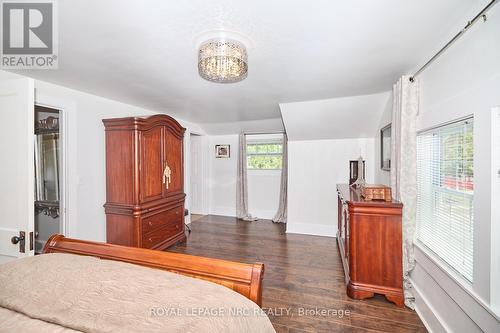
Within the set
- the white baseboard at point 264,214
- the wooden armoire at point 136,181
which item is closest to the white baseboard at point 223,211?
the white baseboard at point 264,214

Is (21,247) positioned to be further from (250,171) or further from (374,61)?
(250,171)

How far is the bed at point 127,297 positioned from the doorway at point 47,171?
2.30 metres

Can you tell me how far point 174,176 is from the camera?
3543 mm

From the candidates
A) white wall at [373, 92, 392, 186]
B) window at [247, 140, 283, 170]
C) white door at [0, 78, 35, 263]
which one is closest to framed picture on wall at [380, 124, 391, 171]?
white wall at [373, 92, 392, 186]

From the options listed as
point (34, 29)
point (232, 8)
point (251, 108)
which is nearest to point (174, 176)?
point (251, 108)

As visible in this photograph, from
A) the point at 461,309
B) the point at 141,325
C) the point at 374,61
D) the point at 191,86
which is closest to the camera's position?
the point at 141,325

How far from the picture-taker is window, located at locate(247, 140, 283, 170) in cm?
527

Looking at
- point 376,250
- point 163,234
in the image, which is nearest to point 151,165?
point 163,234

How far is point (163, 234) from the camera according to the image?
325 centimetres

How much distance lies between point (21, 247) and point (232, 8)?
2.14m

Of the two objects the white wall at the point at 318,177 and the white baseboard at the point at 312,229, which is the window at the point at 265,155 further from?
the white baseboard at the point at 312,229

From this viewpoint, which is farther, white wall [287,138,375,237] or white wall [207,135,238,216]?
white wall [207,135,238,216]

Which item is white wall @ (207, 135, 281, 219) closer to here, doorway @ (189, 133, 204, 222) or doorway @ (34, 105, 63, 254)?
doorway @ (189, 133, 204, 222)

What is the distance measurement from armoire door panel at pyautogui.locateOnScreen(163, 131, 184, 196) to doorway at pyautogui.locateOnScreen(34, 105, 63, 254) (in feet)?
4.77
